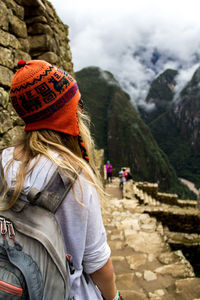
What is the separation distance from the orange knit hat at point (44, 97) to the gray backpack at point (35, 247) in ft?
1.01

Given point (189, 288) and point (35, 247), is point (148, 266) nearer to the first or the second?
point (189, 288)

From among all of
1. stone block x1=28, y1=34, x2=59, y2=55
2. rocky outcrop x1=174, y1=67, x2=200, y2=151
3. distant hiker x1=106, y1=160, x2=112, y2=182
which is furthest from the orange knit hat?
rocky outcrop x1=174, y1=67, x2=200, y2=151

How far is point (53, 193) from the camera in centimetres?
83

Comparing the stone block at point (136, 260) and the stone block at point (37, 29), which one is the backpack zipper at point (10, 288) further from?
the stone block at point (37, 29)

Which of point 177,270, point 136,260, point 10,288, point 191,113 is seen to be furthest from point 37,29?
point 191,113

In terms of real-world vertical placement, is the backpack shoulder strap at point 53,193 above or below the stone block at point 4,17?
below

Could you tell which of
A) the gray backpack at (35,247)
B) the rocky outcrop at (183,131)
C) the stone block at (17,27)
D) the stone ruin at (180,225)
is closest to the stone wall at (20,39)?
the stone block at (17,27)

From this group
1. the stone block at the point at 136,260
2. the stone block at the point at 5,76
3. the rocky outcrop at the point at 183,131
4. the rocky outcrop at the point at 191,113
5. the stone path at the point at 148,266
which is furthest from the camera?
the rocky outcrop at the point at 191,113

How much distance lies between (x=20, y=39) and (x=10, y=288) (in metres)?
3.13

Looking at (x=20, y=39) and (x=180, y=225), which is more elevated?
(x=20, y=39)

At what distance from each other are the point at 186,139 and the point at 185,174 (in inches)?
1344

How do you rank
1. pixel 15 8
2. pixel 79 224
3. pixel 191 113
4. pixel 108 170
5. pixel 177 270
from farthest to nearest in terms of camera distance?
pixel 191 113
pixel 108 170
pixel 177 270
pixel 15 8
pixel 79 224

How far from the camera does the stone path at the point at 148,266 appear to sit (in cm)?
256

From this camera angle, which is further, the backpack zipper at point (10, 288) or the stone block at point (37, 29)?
the stone block at point (37, 29)
